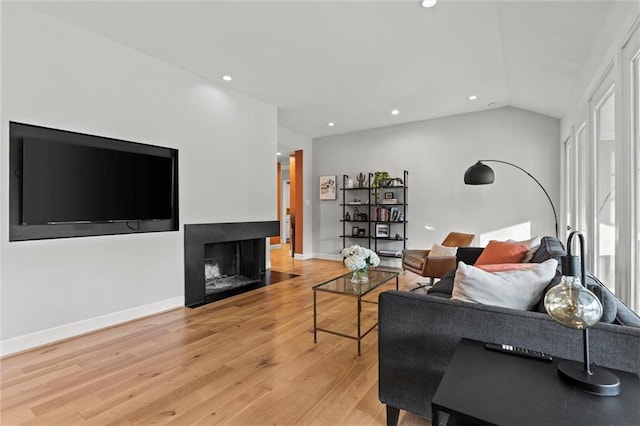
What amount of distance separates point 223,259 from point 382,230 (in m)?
3.07

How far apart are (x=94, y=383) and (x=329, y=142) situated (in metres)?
5.80

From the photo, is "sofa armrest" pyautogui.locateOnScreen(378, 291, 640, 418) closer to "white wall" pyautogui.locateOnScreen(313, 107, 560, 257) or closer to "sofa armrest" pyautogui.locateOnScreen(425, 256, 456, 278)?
"sofa armrest" pyautogui.locateOnScreen(425, 256, 456, 278)

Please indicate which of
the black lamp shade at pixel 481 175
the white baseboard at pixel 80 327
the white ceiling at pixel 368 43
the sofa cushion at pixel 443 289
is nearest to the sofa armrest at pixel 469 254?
the sofa cushion at pixel 443 289

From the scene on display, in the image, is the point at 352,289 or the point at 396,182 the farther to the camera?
the point at 396,182

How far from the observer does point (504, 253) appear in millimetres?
2799

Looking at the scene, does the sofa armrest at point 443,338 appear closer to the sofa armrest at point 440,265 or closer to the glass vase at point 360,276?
the glass vase at point 360,276

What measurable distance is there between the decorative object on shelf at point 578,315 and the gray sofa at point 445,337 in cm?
16

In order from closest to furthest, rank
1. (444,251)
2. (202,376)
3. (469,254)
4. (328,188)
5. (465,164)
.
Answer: (202,376) → (469,254) → (444,251) → (465,164) → (328,188)

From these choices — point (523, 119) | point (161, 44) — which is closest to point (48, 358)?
point (161, 44)

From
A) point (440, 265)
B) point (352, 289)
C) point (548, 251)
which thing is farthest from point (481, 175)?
point (352, 289)

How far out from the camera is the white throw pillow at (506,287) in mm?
1479

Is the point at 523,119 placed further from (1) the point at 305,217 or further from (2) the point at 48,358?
(2) the point at 48,358

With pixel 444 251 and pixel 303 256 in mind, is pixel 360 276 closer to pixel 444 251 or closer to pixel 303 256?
pixel 444 251

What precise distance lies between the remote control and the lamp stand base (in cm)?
7
